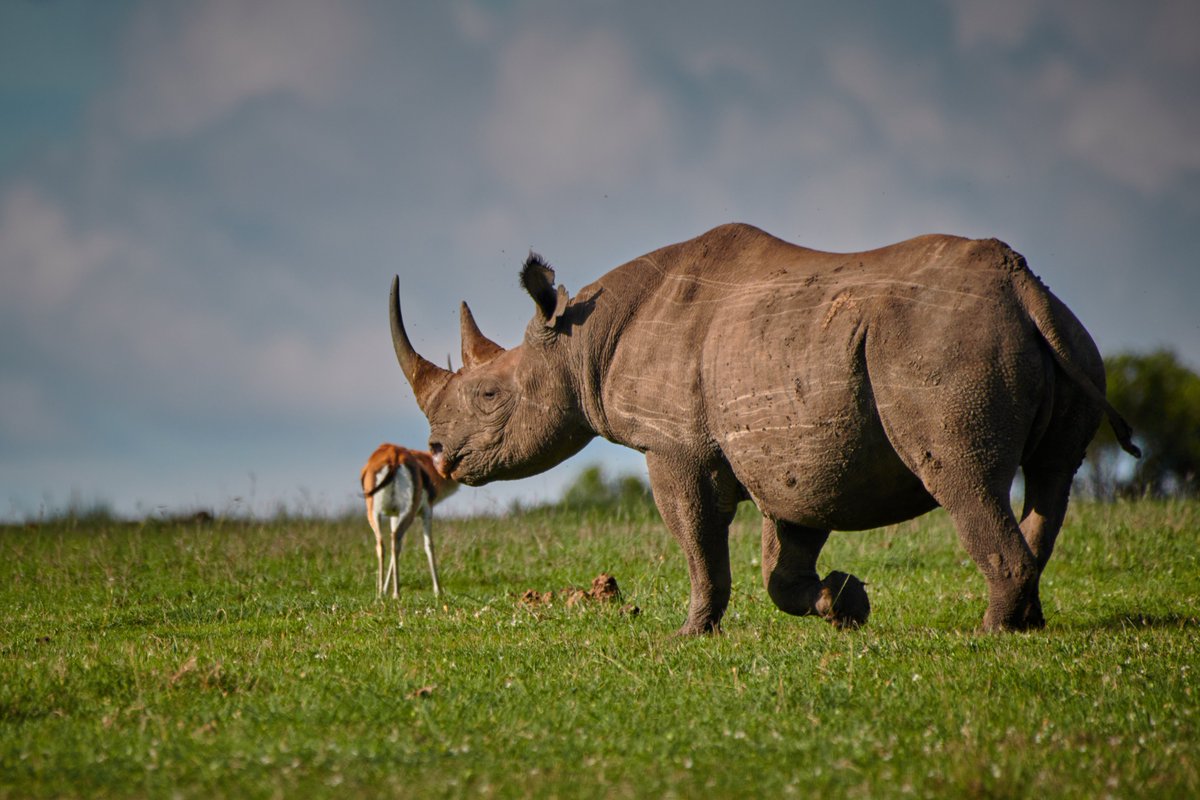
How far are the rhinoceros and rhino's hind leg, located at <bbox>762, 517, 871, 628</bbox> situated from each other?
0.01 m

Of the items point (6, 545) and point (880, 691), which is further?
point (6, 545)

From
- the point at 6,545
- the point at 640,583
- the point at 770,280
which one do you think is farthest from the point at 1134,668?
the point at 6,545

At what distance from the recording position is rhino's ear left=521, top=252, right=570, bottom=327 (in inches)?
344

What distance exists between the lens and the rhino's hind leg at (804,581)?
8383mm

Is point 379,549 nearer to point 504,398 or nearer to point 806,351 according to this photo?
point 504,398

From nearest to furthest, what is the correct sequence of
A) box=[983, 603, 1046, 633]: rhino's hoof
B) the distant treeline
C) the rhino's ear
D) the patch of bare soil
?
1. box=[983, 603, 1046, 633]: rhino's hoof
2. the rhino's ear
3. the patch of bare soil
4. the distant treeline

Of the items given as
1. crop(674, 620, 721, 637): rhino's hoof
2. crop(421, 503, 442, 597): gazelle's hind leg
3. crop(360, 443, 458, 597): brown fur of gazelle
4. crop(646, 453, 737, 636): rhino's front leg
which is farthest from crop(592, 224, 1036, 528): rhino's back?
crop(360, 443, 458, 597): brown fur of gazelle

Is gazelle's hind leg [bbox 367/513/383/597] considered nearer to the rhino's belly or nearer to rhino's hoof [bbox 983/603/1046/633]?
the rhino's belly

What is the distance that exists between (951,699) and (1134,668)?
1323 millimetres

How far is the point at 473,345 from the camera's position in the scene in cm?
966

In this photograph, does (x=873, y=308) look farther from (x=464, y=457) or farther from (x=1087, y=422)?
(x=464, y=457)

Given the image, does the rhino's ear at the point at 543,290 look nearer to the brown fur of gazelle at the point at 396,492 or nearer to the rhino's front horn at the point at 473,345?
the rhino's front horn at the point at 473,345

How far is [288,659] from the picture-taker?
25.7 ft

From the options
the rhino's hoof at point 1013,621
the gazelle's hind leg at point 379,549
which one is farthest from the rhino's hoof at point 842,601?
the gazelle's hind leg at point 379,549
